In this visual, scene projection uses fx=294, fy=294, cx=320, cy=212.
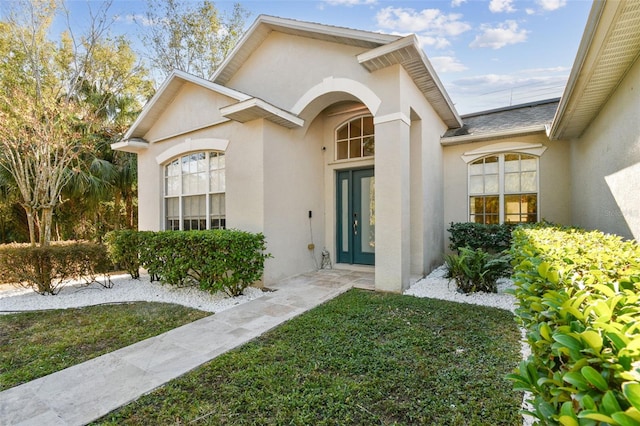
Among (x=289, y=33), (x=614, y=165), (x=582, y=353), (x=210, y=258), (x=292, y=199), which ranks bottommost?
(x=210, y=258)

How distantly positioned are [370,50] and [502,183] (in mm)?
5632

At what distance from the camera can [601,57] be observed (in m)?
3.88

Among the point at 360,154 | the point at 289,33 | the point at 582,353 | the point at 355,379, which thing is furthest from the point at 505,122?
the point at 582,353

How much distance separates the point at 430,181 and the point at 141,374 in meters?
7.52

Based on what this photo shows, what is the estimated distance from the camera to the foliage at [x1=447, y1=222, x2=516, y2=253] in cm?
810

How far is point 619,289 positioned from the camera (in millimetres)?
1837

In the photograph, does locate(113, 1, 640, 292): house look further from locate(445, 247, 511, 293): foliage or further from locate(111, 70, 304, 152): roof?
locate(445, 247, 511, 293): foliage

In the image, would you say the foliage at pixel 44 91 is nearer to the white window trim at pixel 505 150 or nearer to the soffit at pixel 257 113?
the soffit at pixel 257 113

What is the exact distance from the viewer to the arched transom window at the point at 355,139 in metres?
8.59

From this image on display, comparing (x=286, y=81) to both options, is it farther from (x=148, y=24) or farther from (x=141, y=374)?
(x=148, y=24)

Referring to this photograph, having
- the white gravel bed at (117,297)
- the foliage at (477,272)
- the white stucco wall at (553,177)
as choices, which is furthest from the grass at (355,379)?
the white stucco wall at (553,177)

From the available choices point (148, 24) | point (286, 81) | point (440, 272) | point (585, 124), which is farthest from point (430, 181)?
point (148, 24)

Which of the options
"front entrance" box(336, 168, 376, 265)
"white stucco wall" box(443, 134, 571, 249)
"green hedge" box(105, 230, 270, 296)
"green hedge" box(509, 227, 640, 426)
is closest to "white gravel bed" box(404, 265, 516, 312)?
"front entrance" box(336, 168, 376, 265)

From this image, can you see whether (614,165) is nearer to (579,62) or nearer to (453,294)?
(579,62)
